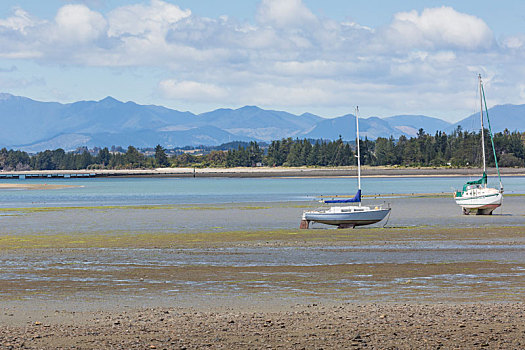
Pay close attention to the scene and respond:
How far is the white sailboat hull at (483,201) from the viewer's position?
58.7 meters

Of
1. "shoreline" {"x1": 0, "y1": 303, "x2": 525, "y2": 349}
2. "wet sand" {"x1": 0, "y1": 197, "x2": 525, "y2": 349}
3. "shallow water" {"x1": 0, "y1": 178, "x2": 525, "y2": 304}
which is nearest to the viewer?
"shoreline" {"x1": 0, "y1": 303, "x2": 525, "y2": 349}

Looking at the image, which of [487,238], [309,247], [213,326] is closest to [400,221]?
[487,238]

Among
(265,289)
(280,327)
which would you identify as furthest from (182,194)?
(280,327)

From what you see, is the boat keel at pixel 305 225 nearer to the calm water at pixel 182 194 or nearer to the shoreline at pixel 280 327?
the shoreline at pixel 280 327

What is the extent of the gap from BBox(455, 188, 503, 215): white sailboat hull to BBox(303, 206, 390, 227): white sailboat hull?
13631 mm

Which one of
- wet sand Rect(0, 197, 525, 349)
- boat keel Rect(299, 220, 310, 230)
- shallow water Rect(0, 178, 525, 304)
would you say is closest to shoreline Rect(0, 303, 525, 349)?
wet sand Rect(0, 197, 525, 349)

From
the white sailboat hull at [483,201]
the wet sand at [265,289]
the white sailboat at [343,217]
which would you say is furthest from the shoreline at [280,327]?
the white sailboat hull at [483,201]

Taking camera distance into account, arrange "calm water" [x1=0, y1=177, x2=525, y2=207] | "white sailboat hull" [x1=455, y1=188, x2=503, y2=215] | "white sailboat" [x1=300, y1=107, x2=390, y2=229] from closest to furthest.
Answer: "white sailboat" [x1=300, y1=107, x2=390, y2=229]
"white sailboat hull" [x1=455, y1=188, x2=503, y2=215]
"calm water" [x1=0, y1=177, x2=525, y2=207]

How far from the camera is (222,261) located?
30.8 metres

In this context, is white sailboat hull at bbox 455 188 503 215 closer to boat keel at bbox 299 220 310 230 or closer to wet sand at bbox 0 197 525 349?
wet sand at bbox 0 197 525 349

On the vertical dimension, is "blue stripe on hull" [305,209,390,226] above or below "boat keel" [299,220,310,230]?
above

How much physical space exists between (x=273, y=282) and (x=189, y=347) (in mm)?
9365

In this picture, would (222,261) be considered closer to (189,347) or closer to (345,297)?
(345,297)

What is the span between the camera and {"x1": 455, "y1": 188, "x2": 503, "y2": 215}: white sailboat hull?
193 ft
